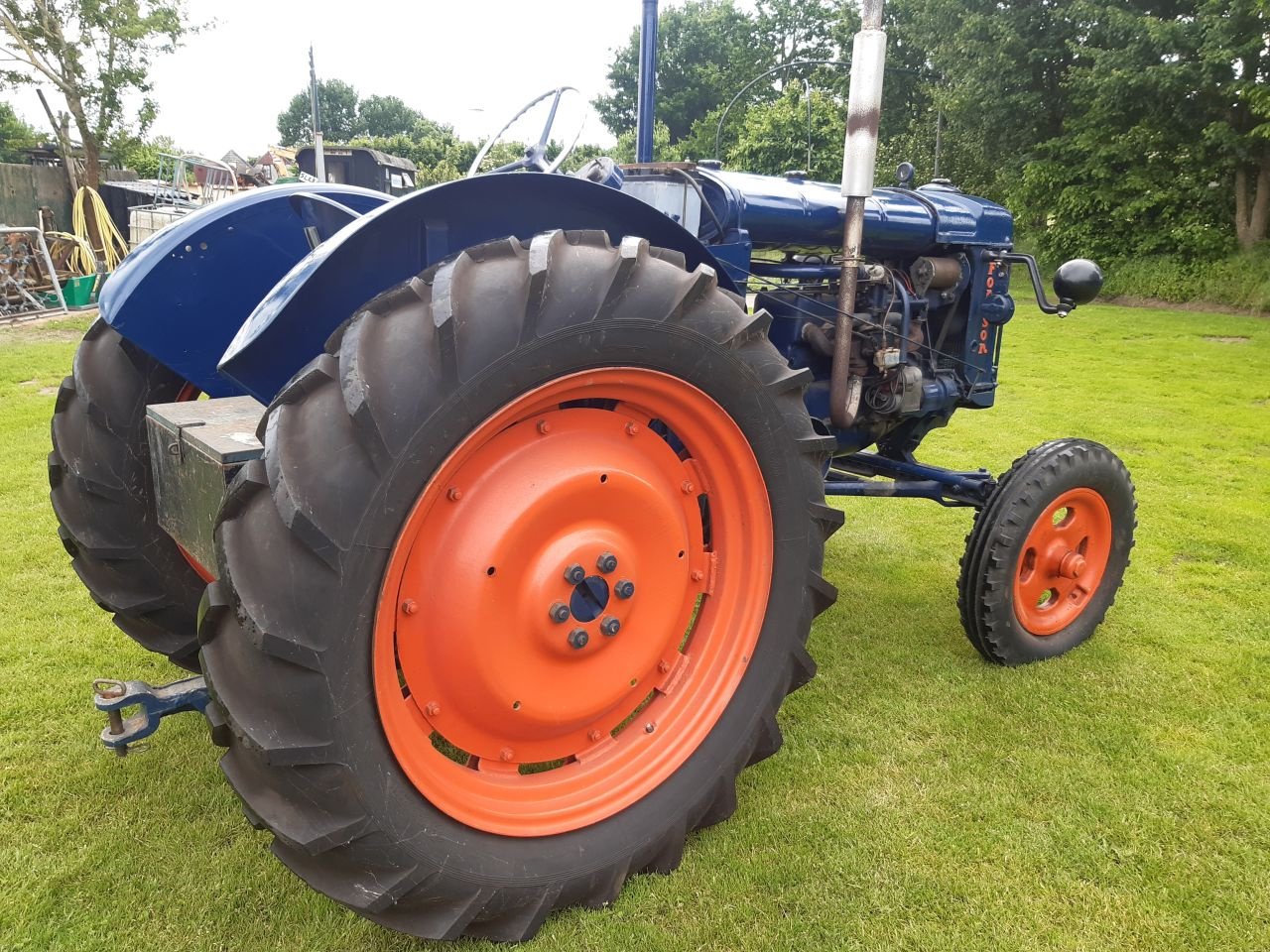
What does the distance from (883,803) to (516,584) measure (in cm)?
112

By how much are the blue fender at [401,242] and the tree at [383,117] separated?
6842 centimetres

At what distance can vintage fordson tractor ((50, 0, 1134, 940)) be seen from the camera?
1352 millimetres

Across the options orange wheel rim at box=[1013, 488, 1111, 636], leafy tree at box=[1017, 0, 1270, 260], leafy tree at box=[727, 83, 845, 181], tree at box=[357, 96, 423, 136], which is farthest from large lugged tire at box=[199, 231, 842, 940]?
tree at box=[357, 96, 423, 136]

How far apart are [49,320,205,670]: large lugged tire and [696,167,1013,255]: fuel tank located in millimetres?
1595

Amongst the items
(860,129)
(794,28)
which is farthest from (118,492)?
(794,28)

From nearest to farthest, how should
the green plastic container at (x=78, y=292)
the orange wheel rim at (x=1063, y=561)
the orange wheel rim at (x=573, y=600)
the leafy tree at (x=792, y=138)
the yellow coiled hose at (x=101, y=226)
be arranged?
the orange wheel rim at (x=573, y=600) < the orange wheel rim at (x=1063, y=561) < the green plastic container at (x=78, y=292) < the yellow coiled hose at (x=101, y=226) < the leafy tree at (x=792, y=138)

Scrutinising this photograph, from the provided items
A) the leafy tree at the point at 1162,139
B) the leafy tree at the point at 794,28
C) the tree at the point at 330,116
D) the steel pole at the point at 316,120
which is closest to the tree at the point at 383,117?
the tree at the point at 330,116

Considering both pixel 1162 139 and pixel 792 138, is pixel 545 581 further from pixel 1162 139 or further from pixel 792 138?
pixel 792 138

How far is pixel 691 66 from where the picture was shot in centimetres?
3669

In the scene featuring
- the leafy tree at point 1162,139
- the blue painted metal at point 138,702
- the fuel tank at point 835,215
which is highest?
the leafy tree at point 1162,139

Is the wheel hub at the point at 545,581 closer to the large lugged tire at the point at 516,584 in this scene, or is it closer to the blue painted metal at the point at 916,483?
the large lugged tire at the point at 516,584

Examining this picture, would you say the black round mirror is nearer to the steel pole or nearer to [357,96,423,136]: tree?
the steel pole

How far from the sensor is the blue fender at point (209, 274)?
2.03 metres

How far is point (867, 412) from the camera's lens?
3.01 metres
